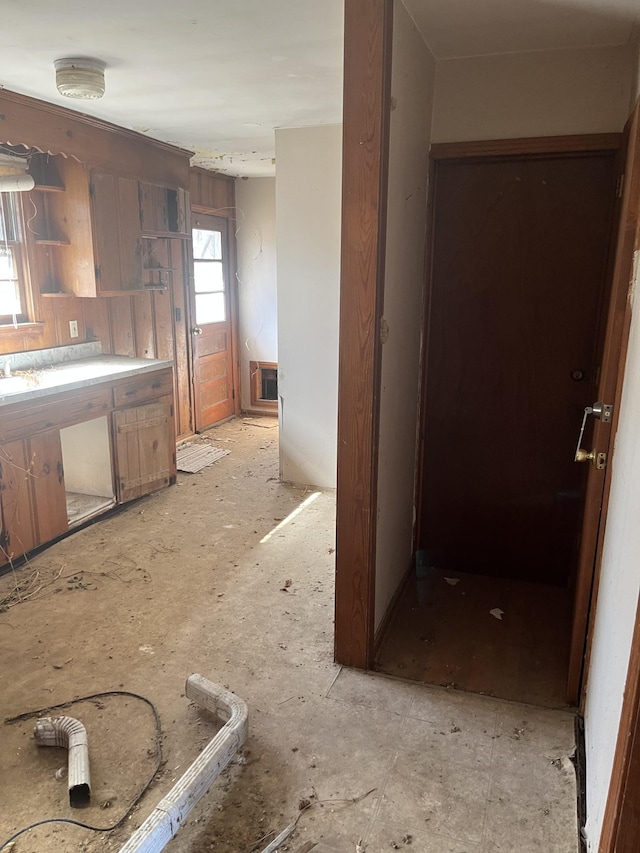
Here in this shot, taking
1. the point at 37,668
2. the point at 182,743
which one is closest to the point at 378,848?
the point at 182,743

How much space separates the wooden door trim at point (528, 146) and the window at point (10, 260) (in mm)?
2499

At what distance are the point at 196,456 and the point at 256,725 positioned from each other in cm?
321

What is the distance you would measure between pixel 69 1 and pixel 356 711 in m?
2.65

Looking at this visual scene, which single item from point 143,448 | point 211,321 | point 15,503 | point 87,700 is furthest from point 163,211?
point 87,700

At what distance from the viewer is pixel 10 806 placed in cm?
173

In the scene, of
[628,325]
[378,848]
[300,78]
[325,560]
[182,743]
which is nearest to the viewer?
[378,848]

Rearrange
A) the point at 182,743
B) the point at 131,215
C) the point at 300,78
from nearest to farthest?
the point at 182,743 < the point at 300,78 < the point at 131,215

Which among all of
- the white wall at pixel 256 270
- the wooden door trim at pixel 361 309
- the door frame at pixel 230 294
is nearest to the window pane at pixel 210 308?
the door frame at pixel 230 294

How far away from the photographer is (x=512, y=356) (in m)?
2.84

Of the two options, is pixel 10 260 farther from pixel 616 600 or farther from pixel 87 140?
pixel 616 600

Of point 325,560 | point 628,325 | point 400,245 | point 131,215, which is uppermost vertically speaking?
point 131,215

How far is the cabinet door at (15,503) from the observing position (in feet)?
9.88

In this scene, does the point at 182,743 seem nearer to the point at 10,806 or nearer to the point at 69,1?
the point at 10,806

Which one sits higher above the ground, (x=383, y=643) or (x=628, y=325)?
(x=628, y=325)
